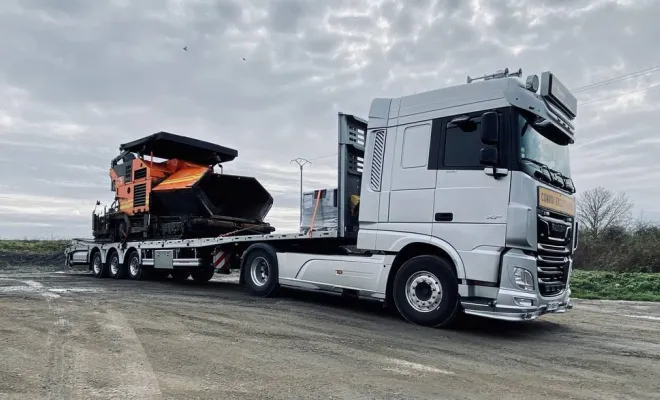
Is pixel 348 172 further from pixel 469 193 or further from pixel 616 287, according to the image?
pixel 616 287

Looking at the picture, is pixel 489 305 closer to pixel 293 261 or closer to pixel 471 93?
pixel 471 93

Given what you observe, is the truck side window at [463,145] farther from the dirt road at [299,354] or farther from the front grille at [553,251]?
the dirt road at [299,354]

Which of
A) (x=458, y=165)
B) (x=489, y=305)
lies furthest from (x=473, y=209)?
(x=489, y=305)

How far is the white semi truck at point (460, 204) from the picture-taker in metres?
6.28

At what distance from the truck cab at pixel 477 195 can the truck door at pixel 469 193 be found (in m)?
0.01

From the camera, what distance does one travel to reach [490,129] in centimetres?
631

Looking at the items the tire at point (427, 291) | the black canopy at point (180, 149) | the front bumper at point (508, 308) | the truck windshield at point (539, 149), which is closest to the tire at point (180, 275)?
the black canopy at point (180, 149)

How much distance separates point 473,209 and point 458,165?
637mm

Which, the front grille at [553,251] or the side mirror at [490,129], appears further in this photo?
the front grille at [553,251]

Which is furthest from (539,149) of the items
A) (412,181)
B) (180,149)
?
(180,149)

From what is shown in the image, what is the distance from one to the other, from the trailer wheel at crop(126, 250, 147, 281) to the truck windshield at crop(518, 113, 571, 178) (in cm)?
1053

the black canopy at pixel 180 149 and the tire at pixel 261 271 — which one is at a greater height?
the black canopy at pixel 180 149

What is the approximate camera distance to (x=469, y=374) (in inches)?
186

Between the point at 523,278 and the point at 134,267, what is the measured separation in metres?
11.0
